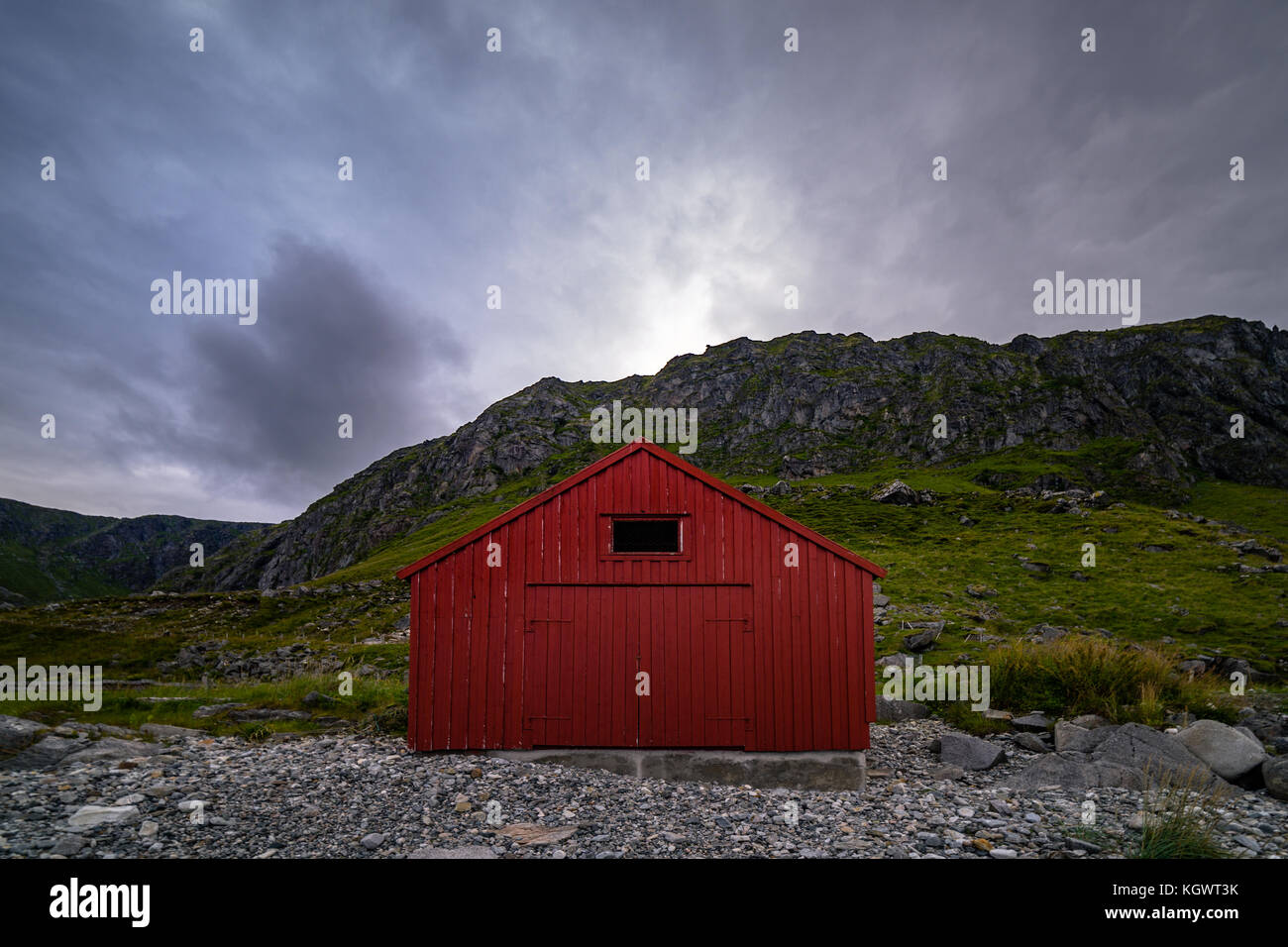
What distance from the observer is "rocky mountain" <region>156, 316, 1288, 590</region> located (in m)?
88.1

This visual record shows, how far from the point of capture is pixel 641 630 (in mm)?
12117

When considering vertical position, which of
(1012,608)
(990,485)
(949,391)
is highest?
(949,391)

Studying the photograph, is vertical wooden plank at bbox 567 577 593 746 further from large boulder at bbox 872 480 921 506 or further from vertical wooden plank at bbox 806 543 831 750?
large boulder at bbox 872 480 921 506

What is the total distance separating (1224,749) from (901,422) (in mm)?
108303

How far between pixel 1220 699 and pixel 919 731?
7.62 m

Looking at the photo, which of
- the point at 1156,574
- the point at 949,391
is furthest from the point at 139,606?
the point at 949,391

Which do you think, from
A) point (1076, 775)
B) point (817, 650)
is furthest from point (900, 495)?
point (817, 650)

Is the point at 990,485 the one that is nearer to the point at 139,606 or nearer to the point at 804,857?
the point at 804,857

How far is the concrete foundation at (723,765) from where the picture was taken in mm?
11609

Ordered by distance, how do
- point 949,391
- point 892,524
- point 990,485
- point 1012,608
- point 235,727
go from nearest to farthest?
point 235,727, point 1012,608, point 892,524, point 990,485, point 949,391

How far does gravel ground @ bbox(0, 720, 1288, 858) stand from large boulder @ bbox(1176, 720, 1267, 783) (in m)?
0.51

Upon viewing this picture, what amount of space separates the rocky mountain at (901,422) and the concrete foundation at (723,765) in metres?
78.0

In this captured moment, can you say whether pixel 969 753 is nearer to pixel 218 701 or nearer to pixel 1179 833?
pixel 1179 833

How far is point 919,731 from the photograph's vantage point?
14.8m
